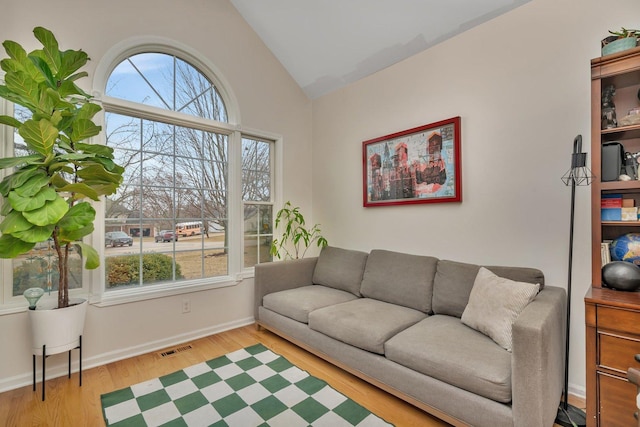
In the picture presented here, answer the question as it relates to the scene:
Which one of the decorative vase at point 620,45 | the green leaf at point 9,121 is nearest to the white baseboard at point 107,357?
the green leaf at point 9,121

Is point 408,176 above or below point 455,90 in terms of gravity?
below

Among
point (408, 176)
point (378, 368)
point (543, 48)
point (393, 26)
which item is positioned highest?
point (393, 26)

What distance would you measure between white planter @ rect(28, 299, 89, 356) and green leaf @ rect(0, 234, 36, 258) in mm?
451

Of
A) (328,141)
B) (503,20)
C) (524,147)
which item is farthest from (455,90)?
(328,141)

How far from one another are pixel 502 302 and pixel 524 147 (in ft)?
3.81

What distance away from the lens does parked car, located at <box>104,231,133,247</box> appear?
2578 millimetres

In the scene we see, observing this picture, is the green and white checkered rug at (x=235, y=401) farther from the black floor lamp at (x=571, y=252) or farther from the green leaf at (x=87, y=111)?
the green leaf at (x=87, y=111)

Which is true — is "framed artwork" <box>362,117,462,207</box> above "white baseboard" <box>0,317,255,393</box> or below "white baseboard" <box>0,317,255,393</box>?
above

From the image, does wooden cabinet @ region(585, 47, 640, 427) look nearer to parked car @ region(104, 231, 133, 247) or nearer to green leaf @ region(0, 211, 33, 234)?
green leaf @ region(0, 211, 33, 234)

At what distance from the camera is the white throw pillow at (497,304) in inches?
68.4

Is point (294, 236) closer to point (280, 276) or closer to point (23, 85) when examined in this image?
point (280, 276)

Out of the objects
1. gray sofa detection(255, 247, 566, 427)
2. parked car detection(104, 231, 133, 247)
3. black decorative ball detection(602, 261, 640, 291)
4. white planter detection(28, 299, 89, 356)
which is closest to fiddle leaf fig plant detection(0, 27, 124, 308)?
white planter detection(28, 299, 89, 356)

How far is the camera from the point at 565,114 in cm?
203

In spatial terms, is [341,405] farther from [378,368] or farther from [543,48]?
[543,48]
